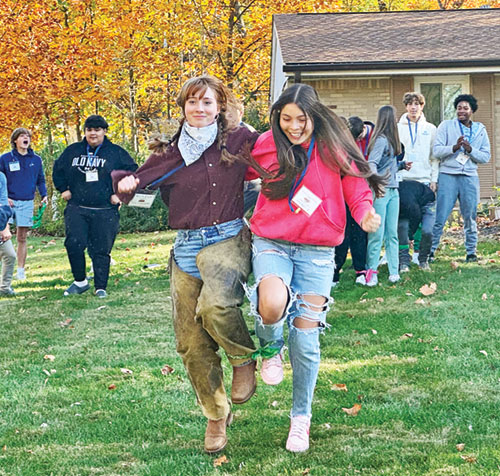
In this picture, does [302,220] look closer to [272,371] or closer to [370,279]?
[272,371]

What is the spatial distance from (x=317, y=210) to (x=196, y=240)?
0.69 meters

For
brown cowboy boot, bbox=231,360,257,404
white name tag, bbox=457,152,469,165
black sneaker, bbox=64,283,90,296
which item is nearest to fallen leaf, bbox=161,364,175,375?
brown cowboy boot, bbox=231,360,257,404

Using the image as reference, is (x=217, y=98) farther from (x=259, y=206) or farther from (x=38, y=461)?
(x=38, y=461)

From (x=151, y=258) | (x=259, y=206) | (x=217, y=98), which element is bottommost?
(x=151, y=258)

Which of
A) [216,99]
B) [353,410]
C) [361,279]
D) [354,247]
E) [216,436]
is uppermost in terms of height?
[216,99]

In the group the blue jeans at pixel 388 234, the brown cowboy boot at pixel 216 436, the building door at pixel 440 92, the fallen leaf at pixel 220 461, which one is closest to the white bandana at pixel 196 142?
the brown cowboy boot at pixel 216 436

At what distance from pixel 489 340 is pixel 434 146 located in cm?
425

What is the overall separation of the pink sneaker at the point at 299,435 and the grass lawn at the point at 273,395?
0.05 meters

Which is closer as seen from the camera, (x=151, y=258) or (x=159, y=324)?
(x=159, y=324)

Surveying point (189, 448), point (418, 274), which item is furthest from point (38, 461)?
point (418, 274)

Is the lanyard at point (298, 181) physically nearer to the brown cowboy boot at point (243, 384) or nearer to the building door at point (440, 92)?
the brown cowboy boot at point (243, 384)

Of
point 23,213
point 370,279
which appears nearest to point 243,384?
point 370,279

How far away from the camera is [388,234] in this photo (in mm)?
10133

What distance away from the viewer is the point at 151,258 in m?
14.8
